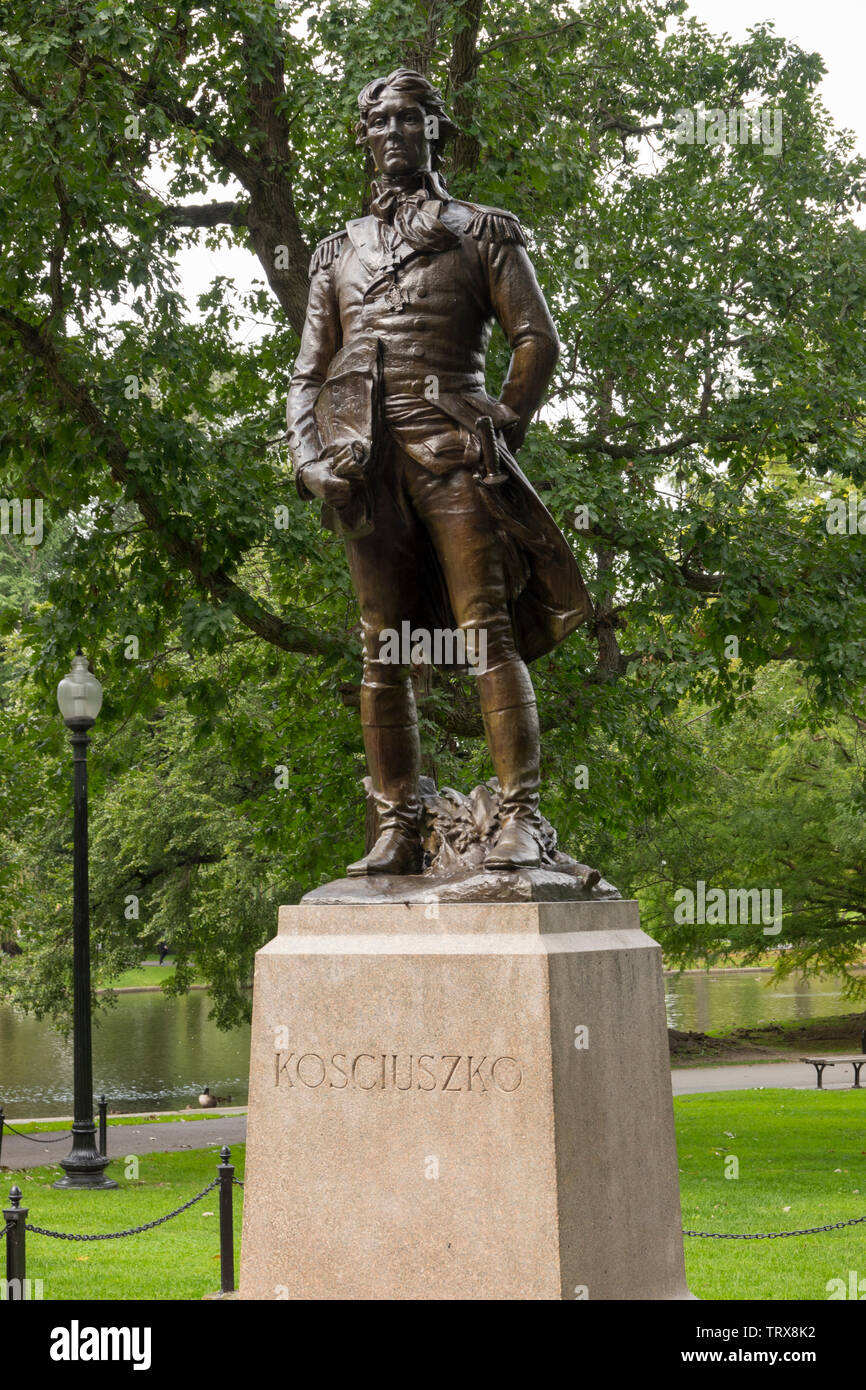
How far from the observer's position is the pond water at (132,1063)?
24.7 meters

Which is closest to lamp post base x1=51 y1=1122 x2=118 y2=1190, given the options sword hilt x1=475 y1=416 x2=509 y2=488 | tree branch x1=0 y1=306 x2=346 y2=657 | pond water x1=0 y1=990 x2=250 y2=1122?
tree branch x1=0 y1=306 x2=346 y2=657

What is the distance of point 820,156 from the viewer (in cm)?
1792

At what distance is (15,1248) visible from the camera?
7.24 m

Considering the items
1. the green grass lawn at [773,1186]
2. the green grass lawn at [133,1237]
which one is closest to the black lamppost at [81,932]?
the green grass lawn at [133,1237]

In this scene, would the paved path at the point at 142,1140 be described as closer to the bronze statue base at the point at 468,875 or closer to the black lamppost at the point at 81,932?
the black lamppost at the point at 81,932

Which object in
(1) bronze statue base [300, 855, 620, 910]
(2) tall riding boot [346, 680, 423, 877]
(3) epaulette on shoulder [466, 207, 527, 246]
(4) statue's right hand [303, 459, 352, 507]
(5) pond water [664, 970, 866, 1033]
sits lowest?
(5) pond water [664, 970, 866, 1033]

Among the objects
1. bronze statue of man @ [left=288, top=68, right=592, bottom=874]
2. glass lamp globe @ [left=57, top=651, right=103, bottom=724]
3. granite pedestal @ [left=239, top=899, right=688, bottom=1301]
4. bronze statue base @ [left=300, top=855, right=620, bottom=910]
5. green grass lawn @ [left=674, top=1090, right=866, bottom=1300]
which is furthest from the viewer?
glass lamp globe @ [left=57, top=651, right=103, bottom=724]

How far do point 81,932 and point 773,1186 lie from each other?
6151mm

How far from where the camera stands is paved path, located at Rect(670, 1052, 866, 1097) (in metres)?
22.7

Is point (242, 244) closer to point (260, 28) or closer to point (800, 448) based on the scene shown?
point (260, 28)

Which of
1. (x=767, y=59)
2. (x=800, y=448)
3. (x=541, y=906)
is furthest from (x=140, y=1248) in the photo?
(x=767, y=59)

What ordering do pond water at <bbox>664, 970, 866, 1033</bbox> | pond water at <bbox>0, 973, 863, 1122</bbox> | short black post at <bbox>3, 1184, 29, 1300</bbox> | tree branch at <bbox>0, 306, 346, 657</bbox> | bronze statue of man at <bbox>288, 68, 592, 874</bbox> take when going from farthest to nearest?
pond water at <bbox>664, 970, 866, 1033</bbox>
pond water at <bbox>0, 973, 863, 1122</bbox>
tree branch at <bbox>0, 306, 346, 657</bbox>
short black post at <bbox>3, 1184, 29, 1300</bbox>
bronze statue of man at <bbox>288, 68, 592, 874</bbox>

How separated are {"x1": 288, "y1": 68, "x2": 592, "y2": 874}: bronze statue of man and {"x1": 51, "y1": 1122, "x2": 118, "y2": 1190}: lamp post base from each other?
8665mm

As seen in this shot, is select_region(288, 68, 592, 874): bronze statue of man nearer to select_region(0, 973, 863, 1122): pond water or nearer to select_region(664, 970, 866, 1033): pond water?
select_region(0, 973, 863, 1122): pond water
